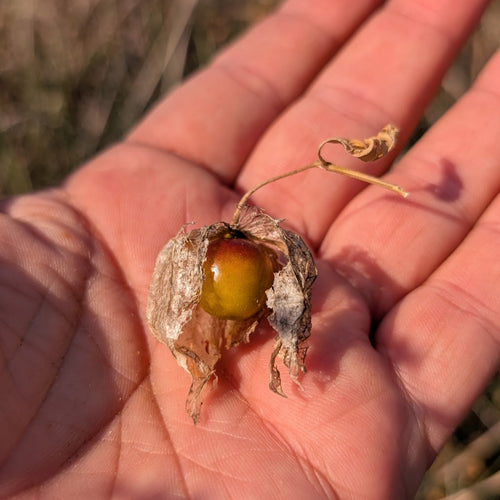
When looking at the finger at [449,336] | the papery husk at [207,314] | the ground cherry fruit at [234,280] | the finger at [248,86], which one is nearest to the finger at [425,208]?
the finger at [449,336]

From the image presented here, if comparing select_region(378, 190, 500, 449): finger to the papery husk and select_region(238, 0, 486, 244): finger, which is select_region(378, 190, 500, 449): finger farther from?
select_region(238, 0, 486, 244): finger

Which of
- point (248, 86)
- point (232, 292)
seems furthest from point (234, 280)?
point (248, 86)

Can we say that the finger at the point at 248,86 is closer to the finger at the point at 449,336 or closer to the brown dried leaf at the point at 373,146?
the brown dried leaf at the point at 373,146

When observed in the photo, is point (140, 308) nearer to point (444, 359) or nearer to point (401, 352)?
point (401, 352)

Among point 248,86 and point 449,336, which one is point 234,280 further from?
point 248,86

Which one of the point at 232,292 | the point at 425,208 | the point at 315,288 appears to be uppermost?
the point at 425,208

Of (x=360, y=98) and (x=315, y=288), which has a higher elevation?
(x=360, y=98)
